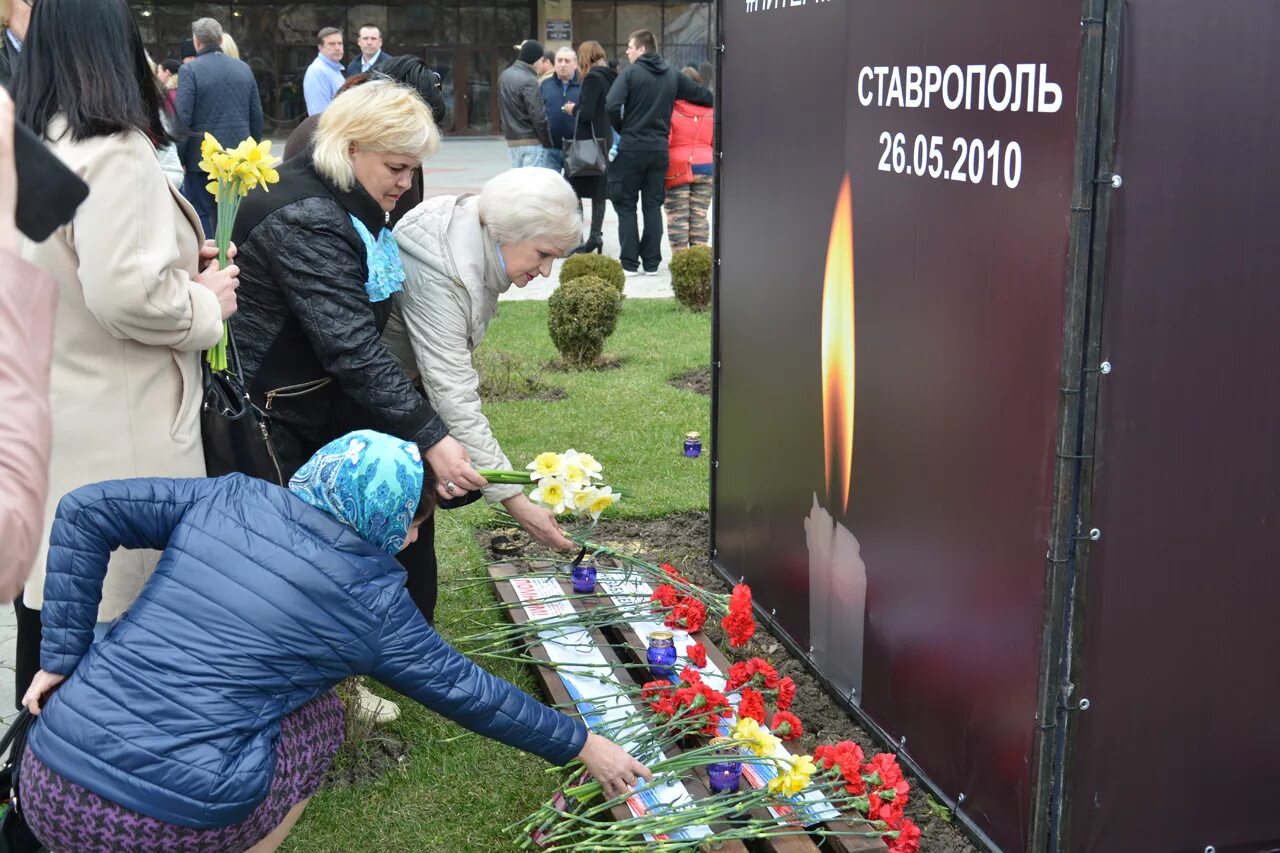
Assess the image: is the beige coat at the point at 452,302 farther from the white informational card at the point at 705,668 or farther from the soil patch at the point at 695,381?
the soil patch at the point at 695,381

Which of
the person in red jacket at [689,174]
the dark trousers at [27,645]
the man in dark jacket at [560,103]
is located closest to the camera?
the dark trousers at [27,645]

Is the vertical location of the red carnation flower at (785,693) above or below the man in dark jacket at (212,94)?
below

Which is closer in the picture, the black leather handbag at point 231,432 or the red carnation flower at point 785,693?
the black leather handbag at point 231,432

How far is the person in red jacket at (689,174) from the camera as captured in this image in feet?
39.5

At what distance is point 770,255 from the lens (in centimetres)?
417

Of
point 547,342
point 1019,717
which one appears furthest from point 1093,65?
point 547,342

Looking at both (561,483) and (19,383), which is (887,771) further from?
(19,383)

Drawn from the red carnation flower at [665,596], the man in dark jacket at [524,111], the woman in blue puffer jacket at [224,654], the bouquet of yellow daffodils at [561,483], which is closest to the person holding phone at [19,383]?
the woman in blue puffer jacket at [224,654]

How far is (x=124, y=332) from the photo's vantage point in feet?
9.29

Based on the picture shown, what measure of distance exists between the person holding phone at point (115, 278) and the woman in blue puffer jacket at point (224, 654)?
0.31 m

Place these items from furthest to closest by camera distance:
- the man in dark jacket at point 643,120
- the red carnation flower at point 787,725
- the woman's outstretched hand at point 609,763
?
the man in dark jacket at point 643,120, the red carnation flower at point 787,725, the woman's outstretched hand at point 609,763

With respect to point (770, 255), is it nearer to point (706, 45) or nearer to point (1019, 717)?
point (1019, 717)

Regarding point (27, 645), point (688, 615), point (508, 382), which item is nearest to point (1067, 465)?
point (688, 615)

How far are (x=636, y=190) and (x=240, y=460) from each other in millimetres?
9118
